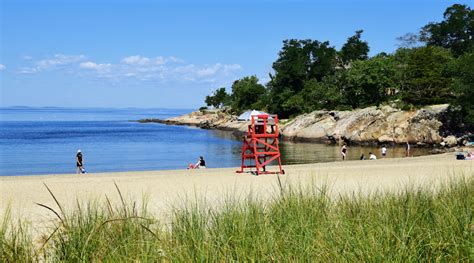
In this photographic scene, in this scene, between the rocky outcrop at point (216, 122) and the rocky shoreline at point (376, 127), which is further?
the rocky outcrop at point (216, 122)

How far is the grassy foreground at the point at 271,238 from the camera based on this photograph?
199 inches

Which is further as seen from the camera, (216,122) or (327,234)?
(216,122)

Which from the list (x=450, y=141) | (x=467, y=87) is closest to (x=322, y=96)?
(x=450, y=141)

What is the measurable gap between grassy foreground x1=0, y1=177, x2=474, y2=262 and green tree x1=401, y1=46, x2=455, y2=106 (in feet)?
199

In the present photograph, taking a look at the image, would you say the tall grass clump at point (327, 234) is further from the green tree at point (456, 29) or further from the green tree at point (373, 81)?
the green tree at point (456, 29)

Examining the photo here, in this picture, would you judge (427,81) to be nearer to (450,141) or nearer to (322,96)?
(450,141)

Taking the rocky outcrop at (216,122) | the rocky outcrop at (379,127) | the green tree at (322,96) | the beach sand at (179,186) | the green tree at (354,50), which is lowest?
the beach sand at (179,186)

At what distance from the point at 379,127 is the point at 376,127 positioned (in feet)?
1.06

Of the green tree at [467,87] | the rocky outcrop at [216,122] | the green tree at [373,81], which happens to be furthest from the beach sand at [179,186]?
the rocky outcrop at [216,122]

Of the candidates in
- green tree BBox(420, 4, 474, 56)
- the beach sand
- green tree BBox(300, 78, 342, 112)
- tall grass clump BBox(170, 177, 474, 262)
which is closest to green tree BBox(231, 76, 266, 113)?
green tree BBox(300, 78, 342, 112)

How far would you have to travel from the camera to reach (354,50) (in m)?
103

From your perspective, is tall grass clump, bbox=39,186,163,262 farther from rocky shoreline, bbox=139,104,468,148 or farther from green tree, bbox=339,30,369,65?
green tree, bbox=339,30,369,65

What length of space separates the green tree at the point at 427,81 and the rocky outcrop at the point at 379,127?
482cm

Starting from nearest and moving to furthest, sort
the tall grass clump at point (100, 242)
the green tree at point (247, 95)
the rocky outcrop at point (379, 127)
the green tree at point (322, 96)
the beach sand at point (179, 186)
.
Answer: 1. the tall grass clump at point (100, 242)
2. the beach sand at point (179, 186)
3. the rocky outcrop at point (379, 127)
4. the green tree at point (322, 96)
5. the green tree at point (247, 95)
